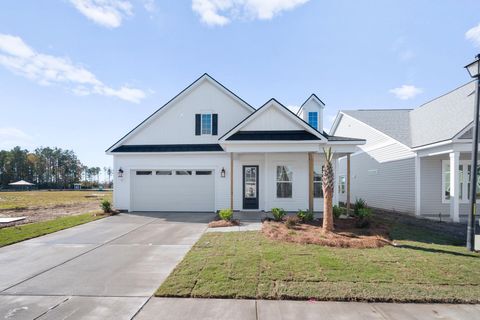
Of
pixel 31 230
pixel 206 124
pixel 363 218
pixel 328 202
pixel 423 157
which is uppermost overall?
pixel 206 124

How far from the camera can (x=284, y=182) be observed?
14375 millimetres

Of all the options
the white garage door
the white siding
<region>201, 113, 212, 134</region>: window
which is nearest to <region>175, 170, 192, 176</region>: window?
the white garage door

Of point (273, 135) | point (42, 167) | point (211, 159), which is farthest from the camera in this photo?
point (42, 167)

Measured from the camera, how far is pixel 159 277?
5555 mm

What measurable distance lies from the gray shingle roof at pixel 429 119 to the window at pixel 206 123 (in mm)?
10959

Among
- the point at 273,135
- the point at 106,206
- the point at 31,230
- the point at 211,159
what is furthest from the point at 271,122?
the point at 31,230

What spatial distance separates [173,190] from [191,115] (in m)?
4.37

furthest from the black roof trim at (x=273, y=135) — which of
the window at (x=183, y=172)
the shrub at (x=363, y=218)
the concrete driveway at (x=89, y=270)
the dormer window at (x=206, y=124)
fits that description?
the concrete driveway at (x=89, y=270)

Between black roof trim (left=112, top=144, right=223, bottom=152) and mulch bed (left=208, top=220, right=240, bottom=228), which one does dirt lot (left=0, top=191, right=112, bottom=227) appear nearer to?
black roof trim (left=112, top=144, right=223, bottom=152)

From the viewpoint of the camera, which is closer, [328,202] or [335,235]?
[335,235]

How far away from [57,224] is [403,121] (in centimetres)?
2072

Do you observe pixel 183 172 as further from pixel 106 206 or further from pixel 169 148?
pixel 106 206

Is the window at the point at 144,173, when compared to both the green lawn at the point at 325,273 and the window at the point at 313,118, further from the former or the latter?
the window at the point at 313,118

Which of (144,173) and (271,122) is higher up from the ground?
(271,122)
